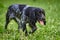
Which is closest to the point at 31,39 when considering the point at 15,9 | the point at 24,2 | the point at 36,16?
the point at 36,16

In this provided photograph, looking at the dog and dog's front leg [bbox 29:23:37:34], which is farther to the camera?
dog's front leg [bbox 29:23:37:34]

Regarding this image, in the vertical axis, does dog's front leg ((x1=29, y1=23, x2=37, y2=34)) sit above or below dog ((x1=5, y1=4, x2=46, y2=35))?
below

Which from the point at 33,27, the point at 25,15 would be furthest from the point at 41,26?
the point at 25,15

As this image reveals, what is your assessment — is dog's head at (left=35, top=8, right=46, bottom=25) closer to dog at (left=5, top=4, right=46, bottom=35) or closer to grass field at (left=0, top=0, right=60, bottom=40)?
dog at (left=5, top=4, right=46, bottom=35)

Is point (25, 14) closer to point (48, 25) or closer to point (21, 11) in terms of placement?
point (21, 11)

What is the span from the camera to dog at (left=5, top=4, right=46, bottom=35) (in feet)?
12.1

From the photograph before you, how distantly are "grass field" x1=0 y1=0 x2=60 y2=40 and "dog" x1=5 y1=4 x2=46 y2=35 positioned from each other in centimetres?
8

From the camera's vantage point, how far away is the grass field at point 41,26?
148 inches

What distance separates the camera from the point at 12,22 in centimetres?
408

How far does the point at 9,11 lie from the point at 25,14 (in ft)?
1.02

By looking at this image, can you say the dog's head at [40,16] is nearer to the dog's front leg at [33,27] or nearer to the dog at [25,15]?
the dog at [25,15]

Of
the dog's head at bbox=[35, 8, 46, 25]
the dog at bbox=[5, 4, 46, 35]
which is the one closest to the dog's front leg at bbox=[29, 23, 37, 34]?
the dog at bbox=[5, 4, 46, 35]

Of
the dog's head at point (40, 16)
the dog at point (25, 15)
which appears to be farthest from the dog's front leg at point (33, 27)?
the dog's head at point (40, 16)

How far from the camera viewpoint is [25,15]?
386 cm
